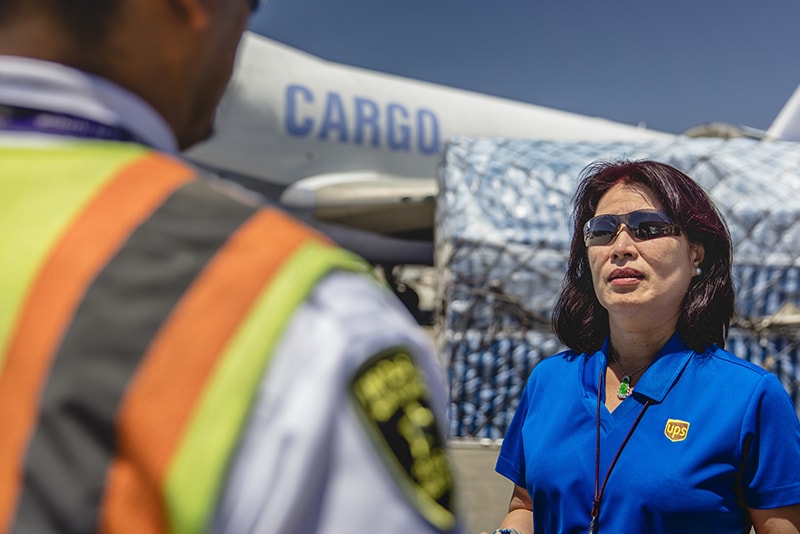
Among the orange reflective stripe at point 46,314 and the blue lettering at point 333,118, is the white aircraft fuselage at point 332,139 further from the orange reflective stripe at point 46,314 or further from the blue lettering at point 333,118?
the orange reflective stripe at point 46,314

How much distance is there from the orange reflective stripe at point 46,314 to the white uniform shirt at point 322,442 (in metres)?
0.16

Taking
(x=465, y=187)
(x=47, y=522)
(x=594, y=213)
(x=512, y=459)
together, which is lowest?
(x=465, y=187)

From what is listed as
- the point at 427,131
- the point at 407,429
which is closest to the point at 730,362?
the point at 407,429

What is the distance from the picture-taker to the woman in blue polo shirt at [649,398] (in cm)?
136

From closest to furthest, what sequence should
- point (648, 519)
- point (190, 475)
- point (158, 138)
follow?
point (190, 475) < point (158, 138) < point (648, 519)

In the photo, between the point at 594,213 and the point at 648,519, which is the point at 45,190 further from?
the point at 594,213

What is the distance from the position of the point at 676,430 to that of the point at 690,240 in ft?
1.76

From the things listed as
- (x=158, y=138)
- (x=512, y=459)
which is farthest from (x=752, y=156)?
(x=158, y=138)

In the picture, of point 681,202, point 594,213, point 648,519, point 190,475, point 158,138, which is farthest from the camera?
point 594,213

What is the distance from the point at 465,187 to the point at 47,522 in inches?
181

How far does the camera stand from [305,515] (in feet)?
1.47

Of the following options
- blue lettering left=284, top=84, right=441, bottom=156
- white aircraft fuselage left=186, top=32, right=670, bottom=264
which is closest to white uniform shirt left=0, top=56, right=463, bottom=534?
white aircraft fuselage left=186, top=32, right=670, bottom=264

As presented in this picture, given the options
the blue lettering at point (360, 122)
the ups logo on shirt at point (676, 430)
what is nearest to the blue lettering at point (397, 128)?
the blue lettering at point (360, 122)

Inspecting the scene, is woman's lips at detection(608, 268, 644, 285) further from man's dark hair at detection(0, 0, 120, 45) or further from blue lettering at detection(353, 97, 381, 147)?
blue lettering at detection(353, 97, 381, 147)
